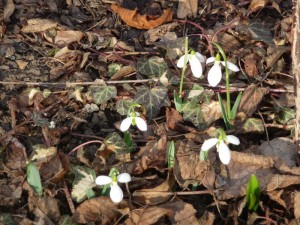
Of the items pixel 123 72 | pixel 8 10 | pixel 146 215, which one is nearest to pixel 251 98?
pixel 123 72

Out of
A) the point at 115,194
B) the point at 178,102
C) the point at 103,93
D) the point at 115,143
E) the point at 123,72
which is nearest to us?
the point at 115,194

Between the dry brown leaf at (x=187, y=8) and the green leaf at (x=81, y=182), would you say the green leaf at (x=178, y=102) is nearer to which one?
the green leaf at (x=81, y=182)

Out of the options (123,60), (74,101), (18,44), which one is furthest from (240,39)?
(18,44)

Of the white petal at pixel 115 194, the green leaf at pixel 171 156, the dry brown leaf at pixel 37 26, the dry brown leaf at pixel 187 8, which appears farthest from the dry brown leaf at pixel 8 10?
the white petal at pixel 115 194

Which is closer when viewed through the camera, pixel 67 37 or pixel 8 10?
pixel 67 37

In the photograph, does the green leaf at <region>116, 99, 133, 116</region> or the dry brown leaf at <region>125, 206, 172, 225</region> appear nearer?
the dry brown leaf at <region>125, 206, 172, 225</region>

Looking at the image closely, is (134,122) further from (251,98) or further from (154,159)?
(251,98)

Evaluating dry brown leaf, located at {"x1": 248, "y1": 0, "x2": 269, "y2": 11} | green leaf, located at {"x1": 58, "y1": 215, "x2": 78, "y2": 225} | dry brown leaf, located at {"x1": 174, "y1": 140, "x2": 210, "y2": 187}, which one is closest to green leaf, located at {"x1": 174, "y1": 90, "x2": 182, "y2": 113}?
dry brown leaf, located at {"x1": 174, "y1": 140, "x2": 210, "y2": 187}

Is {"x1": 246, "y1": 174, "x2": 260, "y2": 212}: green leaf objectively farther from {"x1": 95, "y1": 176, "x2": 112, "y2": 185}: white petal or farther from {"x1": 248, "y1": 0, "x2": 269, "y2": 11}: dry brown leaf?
{"x1": 248, "y1": 0, "x2": 269, "y2": 11}: dry brown leaf
